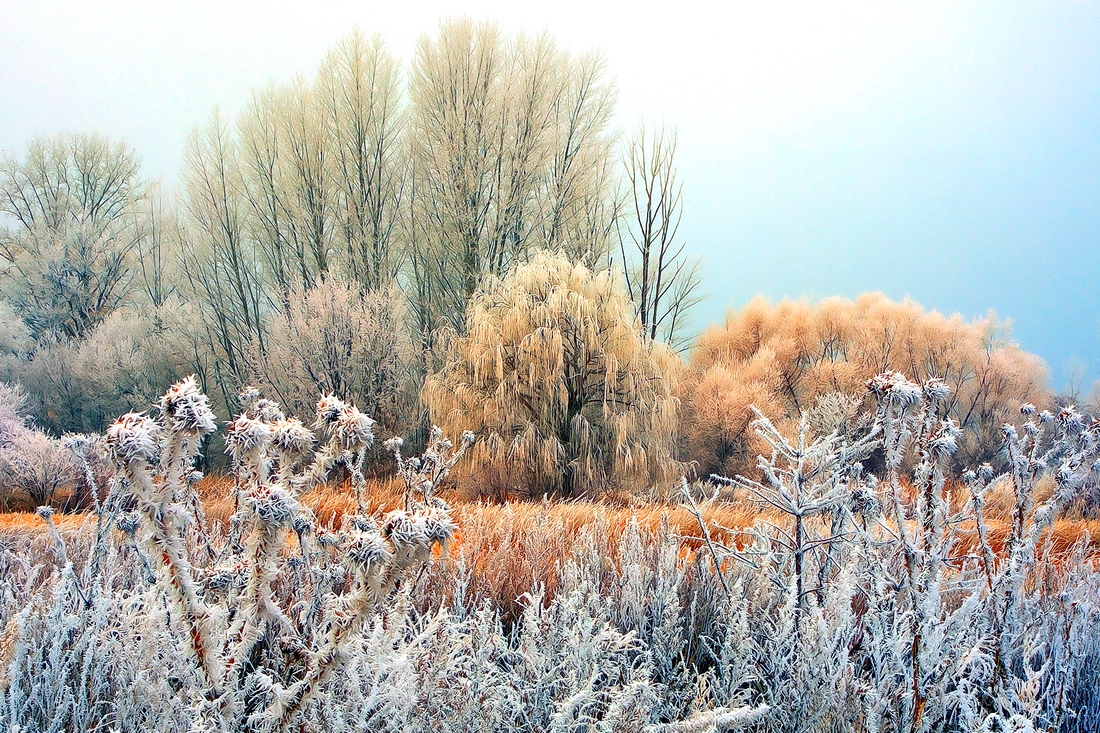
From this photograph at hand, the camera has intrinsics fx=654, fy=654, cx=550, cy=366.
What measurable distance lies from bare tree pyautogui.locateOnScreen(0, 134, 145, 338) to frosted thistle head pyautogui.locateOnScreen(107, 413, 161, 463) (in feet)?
70.8

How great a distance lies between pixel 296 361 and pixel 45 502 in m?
5.73

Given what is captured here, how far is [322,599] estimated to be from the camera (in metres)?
2.62

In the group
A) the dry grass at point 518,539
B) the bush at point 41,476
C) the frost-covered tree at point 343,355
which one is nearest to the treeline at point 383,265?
the frost-covered tree at point 343,355

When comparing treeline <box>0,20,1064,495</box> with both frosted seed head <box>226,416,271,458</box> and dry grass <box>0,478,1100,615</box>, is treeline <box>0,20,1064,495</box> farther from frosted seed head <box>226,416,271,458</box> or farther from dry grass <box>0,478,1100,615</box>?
frosted seed head <box>226,416,271,458</box>

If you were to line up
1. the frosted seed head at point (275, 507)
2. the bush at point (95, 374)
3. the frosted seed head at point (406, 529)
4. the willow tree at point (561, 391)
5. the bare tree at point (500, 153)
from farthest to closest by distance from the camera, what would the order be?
the bare tree at point (500, 153) < the bush at point (95, 374) < the willow tree at point (561, 391) < the frosted seed head at point (275, 507) < the frosted seed head at point (406, 529)

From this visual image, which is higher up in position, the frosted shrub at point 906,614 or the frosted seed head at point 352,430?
the frosted seed head at point 352,430

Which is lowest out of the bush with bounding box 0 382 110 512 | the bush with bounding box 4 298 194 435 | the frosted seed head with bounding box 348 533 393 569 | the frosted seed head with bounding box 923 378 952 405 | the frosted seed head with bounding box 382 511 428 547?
the bush with bounding box 0 382 110 512

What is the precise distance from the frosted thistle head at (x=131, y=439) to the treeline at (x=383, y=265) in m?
13.5

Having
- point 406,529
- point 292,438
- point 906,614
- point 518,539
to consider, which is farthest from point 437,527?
point 518,539

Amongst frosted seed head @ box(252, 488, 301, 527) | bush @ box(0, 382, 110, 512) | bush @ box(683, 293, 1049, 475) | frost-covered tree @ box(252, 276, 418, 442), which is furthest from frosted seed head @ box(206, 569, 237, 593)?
bush @ box(683, 293, 1049, 475)

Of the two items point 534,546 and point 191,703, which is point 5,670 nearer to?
point 191,703

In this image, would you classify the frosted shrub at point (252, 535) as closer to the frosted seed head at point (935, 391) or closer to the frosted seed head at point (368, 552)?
Result: the frosted seed head at point (368, 552)

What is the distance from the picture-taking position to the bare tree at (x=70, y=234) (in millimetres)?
19016

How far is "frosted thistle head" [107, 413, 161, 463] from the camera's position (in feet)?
4.15
